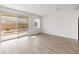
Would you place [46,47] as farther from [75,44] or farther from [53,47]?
[75,44]

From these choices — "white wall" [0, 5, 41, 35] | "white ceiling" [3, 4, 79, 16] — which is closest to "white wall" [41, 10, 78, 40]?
→ "white ceiling" [3, 4, 79, 16]

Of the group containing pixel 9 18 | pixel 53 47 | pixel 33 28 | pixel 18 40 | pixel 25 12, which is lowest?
pixel 53 47

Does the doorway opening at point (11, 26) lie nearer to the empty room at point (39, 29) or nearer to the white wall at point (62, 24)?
the empty room at point (39, 29)

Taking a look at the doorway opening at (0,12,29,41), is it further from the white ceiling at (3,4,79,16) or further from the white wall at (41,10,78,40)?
the white wall at (41,10,78,40)

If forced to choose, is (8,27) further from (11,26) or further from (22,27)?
(22,27)

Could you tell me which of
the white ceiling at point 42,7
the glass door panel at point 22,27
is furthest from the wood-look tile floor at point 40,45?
A: the white ceiling at point 42,7

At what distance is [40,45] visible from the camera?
10.5 ft

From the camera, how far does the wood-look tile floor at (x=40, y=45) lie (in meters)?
3.03

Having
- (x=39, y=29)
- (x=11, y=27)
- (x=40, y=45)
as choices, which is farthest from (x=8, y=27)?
(x=40, y=45)

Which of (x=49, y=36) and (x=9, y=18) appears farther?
(x=49, y=36)

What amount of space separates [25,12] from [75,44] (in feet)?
6.69

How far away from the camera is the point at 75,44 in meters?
3.05

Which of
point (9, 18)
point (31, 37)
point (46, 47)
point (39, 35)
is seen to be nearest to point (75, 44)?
point (46, 47)
